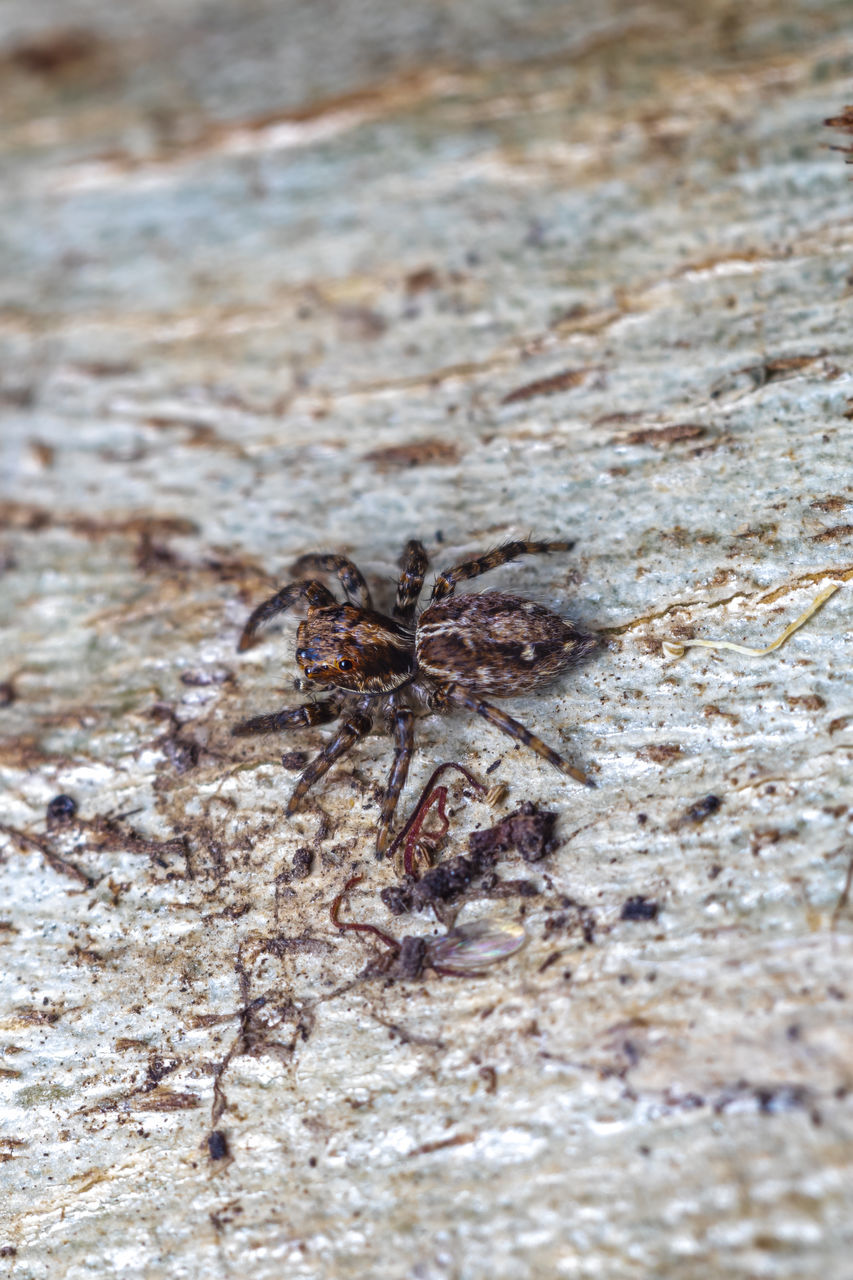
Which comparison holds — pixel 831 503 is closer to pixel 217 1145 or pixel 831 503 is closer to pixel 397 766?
pixel 397 766

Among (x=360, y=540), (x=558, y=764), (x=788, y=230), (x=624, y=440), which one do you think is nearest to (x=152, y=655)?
(x=360, y=540)

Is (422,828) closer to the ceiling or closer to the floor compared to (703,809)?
closer to the floor

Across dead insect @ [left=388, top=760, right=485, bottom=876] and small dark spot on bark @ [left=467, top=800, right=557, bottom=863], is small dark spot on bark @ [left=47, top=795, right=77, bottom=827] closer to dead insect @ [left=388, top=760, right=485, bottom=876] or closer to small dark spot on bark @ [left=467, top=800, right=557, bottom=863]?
dead insect @ [left=388, top=760, right=485, bottom=876]

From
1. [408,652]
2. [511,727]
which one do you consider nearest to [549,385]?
[408,652]

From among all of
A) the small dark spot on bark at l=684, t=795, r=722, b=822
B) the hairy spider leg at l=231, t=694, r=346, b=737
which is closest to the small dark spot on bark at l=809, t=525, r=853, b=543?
the small dark spot on bark at l=684, t=795, r=722, b=822

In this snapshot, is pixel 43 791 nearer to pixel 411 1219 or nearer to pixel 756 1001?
pixel 411 1219

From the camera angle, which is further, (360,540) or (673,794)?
(360,540)
